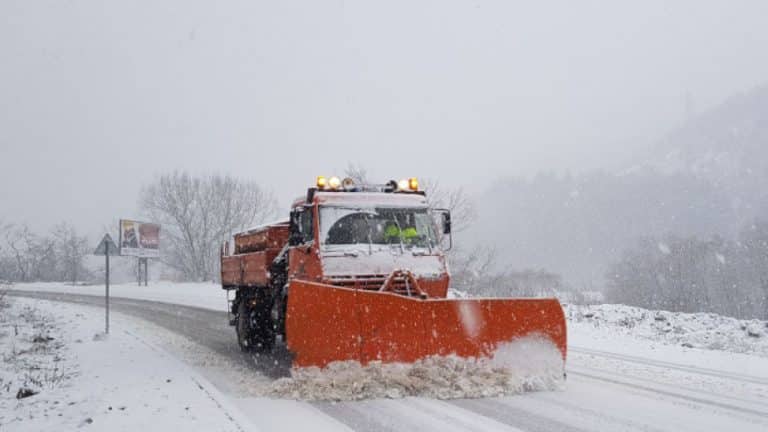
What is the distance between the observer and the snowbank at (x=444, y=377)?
6.06 m

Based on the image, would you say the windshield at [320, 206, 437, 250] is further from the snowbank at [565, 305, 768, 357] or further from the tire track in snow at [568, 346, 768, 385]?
the snowbank at [565, 305, 768, 357]

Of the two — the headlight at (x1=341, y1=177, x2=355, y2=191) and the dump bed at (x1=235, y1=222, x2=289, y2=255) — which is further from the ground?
the headlight at (x1=341, y1=177, x2=355, y2=191)

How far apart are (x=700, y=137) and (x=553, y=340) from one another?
153770 millimetres

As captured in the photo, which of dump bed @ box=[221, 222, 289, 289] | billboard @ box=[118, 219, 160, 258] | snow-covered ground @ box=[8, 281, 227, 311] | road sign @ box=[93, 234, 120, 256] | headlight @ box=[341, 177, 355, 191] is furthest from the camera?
billboard @ box=[118, 219, 160, 258]

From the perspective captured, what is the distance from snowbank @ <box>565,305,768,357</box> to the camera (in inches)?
436

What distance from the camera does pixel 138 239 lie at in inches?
1695

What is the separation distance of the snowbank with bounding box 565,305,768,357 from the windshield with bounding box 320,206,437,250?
6107 mm

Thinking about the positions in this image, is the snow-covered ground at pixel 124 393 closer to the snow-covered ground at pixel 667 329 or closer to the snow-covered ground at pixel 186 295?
the snow-covered ground at pixel 667 329

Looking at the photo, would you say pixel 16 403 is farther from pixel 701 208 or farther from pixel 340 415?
pixel 701 208

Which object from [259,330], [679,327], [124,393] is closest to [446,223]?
[259,330]

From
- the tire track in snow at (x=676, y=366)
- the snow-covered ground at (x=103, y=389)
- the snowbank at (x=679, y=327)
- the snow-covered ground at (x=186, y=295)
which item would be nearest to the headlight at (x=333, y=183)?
the snow-covered ground at (x=103, y=389)

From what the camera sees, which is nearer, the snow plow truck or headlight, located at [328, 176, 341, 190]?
the snow plow truck

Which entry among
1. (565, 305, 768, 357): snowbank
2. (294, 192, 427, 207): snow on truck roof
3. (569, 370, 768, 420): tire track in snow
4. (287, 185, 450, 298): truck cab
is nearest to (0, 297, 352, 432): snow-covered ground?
(287, 185, 450, 298): truck cab

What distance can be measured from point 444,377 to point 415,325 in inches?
24.6
